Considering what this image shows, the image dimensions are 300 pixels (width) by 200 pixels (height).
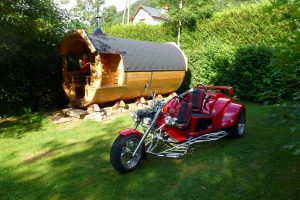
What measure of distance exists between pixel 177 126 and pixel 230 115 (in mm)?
1511

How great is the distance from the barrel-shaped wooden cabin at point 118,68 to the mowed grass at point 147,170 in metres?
2.62

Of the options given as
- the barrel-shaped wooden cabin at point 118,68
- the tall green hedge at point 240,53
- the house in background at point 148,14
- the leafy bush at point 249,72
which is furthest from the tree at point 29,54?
the house in background at point 148,14

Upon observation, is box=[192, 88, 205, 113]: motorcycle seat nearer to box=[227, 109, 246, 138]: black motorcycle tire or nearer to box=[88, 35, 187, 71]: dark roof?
box=[227, 109, 246, 138]: black motorcycle tire

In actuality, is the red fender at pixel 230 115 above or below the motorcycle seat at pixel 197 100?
below

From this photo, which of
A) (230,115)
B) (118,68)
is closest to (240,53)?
(118,68)

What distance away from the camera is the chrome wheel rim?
5172 millimetres

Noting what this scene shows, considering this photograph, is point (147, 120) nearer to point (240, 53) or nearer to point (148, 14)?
point (240, 53)

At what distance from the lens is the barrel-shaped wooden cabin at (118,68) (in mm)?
9812

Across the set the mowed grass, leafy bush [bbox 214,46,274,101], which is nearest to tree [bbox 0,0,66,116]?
the mowed grass

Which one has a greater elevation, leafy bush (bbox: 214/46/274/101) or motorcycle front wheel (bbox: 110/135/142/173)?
leafy bush (bbox: 214/46/274/101)

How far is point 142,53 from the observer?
11.2m

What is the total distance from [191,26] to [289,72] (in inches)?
653

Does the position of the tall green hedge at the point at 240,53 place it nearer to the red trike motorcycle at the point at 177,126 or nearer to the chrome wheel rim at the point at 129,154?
the red trike motorcycle at the point at 177,126

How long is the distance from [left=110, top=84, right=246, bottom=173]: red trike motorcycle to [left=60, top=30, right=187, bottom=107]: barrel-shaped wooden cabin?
391 cm
